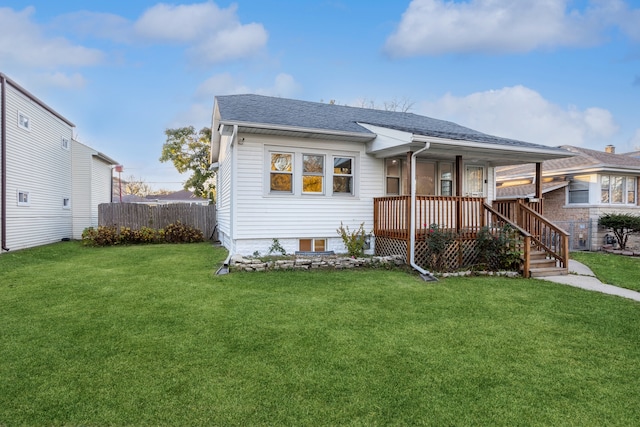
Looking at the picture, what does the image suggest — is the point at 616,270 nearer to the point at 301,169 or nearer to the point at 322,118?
the point at 301,169

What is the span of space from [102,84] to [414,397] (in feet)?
64.7

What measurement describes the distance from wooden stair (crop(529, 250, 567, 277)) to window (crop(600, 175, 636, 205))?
9.12 m

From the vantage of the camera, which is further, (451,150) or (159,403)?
(451,150)

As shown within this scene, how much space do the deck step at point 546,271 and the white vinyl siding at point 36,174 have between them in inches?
596

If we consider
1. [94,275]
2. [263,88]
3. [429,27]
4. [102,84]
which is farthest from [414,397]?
[263,88]

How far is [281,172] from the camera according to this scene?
9102 millimetres

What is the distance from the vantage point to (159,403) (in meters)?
2.72

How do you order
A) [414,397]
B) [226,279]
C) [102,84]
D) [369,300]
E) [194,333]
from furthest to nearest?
1. [102,84]
2. [226,279]
3. [369,300]
4. [194,333]
5. [414,397]

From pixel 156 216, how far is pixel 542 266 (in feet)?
45.3

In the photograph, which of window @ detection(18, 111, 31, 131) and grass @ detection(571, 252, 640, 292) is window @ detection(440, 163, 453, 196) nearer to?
grass @ detection(571, 252, 640, 292)

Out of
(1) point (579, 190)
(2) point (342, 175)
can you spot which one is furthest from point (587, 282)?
(1) point (579, 190)

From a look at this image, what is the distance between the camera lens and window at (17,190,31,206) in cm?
1190

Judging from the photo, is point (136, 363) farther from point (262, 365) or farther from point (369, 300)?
point (369, 300)

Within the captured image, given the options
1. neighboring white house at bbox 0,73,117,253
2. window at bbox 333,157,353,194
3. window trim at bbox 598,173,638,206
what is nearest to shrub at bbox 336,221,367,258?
window at bbox 333,157,353,194
